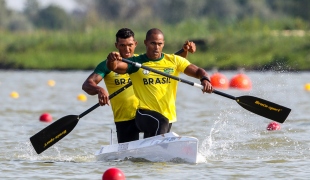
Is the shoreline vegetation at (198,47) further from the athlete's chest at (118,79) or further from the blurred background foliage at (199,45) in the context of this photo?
the athlete's chest at (118,79)

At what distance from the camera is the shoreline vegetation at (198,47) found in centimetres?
3803

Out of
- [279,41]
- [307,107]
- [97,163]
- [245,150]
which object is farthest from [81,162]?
[279,41]

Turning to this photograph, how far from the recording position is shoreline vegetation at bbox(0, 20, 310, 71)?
38.0 m

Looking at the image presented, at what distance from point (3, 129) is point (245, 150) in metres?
4.97

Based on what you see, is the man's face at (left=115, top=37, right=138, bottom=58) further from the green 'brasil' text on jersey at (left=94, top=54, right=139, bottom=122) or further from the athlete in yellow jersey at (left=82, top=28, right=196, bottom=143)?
the green 'brasil' text on jersey at (left=94, top=54, right=139, bottom=122)

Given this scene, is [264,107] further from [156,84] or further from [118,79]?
[118,79]

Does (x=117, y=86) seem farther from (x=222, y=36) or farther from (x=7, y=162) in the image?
(x=222, y=36)

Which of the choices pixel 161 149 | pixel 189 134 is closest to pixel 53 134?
pixel 161 149

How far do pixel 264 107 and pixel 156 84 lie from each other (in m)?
1.68

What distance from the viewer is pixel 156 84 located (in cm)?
1002

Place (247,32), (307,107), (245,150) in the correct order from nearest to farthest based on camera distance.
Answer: (245,150)
(307,107)
(247,32)

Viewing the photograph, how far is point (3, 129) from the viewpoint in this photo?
593 inches

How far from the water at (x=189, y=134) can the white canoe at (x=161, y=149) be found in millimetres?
90

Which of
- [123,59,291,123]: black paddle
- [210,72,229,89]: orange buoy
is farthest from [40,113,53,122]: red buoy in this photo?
[210,72,229,89]: orange buoy
